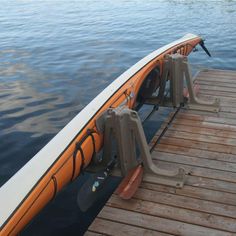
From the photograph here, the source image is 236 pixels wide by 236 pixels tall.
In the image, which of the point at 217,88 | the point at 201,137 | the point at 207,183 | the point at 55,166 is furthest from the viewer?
the point at 217,88

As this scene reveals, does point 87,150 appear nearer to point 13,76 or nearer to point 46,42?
point 13,76

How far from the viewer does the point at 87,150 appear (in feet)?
15.9

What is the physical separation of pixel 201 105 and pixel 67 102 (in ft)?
14.7

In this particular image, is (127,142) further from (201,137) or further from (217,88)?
(217,88)

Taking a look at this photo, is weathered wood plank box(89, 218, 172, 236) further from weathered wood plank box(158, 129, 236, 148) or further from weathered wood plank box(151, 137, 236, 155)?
weathered wood plank box(158, 129, 236, 148)

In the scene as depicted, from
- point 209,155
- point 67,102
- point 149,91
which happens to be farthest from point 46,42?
point 209,155

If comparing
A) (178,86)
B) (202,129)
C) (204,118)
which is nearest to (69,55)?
(178,86)

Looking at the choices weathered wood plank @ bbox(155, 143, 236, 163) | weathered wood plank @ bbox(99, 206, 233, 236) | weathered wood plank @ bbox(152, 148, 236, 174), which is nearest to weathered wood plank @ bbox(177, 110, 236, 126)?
weathered wood plank @ bbox(155, 143, 236, 163)

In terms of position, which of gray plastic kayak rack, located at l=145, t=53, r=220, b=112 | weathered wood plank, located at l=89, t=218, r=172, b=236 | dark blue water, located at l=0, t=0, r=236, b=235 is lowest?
dark blue water, located at l=0, t=0, r=236, b=235

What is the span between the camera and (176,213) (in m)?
4.66

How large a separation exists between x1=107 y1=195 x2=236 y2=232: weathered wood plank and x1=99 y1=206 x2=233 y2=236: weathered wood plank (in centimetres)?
8

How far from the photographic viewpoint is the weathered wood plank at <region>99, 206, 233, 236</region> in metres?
4.31

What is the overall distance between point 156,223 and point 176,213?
1.15 ft

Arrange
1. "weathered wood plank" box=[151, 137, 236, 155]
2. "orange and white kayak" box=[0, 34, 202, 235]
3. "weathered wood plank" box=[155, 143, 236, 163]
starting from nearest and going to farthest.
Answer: "orange and white kayak" box=[0, 34, 202, 235], "weathered wood plank" box=[155, 143, 236, 163], "weathered wood plank" box=[151, 137, 236, 155]
